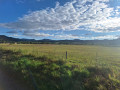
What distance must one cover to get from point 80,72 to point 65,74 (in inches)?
39.4

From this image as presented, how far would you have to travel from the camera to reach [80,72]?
18.2 ft

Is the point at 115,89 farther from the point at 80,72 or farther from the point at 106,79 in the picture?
the point at 80,72

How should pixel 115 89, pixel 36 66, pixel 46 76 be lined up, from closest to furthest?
pixel 115 89 → pixel 46 76 → pixel 36 66

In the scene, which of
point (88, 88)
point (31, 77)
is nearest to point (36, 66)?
point (31, 77)

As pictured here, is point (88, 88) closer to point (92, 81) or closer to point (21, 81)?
point (92, 81)

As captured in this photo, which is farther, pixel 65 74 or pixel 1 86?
pixel 65 74

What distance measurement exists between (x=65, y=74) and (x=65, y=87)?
967 millimetres

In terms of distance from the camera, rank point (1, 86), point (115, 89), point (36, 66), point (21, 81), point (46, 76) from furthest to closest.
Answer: point (36, 66)
point (46, 76)
point (21, 81)
point (1, 86)
point (115, 89)

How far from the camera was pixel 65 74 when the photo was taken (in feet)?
17.2

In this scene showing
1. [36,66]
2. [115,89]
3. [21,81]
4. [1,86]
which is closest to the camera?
[115,89]

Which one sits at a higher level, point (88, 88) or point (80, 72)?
point (80, 72)

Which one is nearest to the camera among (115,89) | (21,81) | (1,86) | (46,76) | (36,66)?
(115,89)

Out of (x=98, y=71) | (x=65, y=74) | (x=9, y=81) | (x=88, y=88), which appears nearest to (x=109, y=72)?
(x=98, y=71)

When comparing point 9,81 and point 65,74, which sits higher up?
point 65,74
